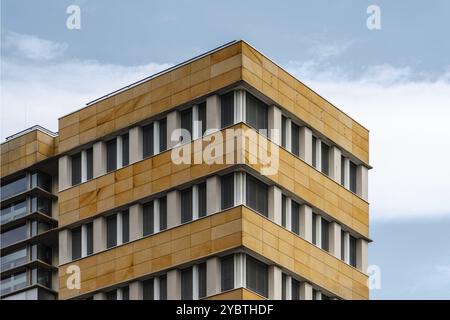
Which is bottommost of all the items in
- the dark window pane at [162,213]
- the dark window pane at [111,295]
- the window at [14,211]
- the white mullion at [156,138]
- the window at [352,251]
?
the dark window pane at [111,295]

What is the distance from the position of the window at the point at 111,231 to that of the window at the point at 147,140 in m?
4.47

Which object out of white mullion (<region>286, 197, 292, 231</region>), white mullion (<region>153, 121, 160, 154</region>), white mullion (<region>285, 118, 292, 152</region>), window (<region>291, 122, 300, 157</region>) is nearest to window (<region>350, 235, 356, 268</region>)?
window (<region>291, 122, 300, 157</region>)

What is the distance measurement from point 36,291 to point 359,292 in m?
20.9

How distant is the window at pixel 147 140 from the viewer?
297 ft

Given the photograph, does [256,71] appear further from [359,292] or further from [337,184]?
[359,292]

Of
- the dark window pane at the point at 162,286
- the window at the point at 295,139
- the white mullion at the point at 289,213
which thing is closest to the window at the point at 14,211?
the dark window pane at the point at 162,286

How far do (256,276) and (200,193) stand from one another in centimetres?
608

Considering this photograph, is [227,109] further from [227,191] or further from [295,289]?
[295,289]

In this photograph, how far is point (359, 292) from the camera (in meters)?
94.5

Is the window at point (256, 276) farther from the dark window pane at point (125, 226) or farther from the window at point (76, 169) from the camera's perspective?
the window at point (76, 169)

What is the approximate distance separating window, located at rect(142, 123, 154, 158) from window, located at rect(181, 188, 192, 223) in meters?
4.18

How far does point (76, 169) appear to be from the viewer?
95.5 meters
